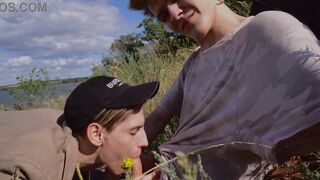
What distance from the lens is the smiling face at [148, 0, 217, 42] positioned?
6.19 feet

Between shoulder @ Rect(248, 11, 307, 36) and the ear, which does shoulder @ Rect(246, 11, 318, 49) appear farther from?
the ear

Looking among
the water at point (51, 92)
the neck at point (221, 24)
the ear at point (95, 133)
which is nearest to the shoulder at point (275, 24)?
the neck at point (221, 24)

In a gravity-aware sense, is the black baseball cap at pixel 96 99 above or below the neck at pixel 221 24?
below

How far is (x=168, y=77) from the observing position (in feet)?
19.2

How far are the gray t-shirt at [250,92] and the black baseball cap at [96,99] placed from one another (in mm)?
261

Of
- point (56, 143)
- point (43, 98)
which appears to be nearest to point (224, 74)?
point (56, 143)

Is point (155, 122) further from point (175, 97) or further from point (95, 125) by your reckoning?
point (95, 125)

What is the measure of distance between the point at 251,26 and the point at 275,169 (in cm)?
87

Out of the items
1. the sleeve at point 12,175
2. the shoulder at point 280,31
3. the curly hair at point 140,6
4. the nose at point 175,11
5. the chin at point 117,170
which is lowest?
the chin at point 117,170

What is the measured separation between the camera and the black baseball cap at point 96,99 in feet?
7.32

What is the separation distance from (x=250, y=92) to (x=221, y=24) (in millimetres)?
312

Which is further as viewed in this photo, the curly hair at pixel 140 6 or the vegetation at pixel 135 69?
the vegetation at pixel 135 69

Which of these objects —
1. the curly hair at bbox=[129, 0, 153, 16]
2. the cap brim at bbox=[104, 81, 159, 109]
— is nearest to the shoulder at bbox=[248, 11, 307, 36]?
the curly hair at bbox=[129, 0, 153, 16]

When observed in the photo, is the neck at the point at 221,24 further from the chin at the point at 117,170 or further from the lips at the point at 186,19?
the chin at the point at 117,170
